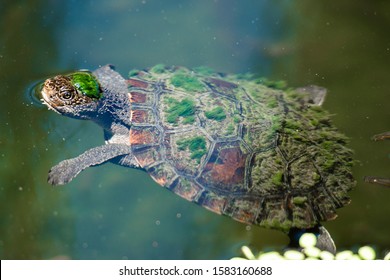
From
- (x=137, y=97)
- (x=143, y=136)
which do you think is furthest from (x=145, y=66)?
(x=143, y=136)

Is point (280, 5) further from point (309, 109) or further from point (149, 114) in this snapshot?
point (149, 114)

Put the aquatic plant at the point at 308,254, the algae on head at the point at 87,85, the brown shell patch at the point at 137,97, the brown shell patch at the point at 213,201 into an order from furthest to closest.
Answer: the algae on head at the point at 87,85 → the brown shell patch at the point at 137,97 → the brown shell patch at the point at 213,201 → the aquatic plant at the point at 308,254

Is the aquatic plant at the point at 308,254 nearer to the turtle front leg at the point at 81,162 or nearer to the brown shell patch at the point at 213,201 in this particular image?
the brown shell patch at the point at 213,201

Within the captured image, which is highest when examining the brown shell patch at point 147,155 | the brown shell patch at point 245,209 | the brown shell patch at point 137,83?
the brown shell patch at point 137,83

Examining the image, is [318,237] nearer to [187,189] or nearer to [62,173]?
[187,189]

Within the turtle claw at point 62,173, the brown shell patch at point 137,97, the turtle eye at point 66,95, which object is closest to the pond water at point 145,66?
the turtle claw at point 62,173

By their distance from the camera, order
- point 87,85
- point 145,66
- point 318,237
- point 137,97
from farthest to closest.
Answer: point 145,66
point 87,85
point 137,97
point 318,237
